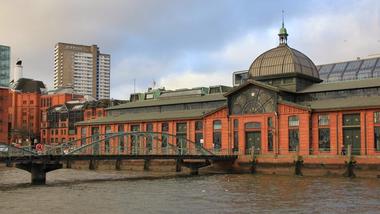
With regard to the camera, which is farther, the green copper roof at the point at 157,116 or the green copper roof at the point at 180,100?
the green copper roof at the point at 180,100

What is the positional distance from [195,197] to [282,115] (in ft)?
125

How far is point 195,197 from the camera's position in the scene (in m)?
46.3

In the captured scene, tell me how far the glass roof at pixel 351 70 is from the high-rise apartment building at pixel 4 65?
78629 millimetres

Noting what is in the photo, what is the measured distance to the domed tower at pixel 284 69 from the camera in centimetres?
8909

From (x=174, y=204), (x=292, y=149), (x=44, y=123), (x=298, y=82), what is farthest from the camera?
(x=44, y=123)

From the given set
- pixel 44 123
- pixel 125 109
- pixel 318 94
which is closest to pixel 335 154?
pixel 318 94

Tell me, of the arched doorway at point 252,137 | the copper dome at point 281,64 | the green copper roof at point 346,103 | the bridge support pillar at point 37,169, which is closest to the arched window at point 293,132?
the green copper roof at point 346,103

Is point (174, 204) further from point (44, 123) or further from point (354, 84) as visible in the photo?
point (44, 123)

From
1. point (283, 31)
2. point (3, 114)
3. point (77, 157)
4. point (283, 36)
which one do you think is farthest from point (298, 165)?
point (3, 114)

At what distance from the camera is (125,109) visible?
11650 centimetres

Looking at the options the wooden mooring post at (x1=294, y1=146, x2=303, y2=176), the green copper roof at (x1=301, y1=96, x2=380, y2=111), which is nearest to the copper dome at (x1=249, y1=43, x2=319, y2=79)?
the green copper roof at (x1=301, y1=96, x2=380, y2=111)

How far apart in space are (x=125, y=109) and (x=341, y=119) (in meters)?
52.8

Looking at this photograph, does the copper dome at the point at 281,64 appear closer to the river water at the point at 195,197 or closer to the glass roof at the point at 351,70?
the river water at the point at 195,197

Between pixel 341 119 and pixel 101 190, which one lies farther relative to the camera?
pixel 341 119
